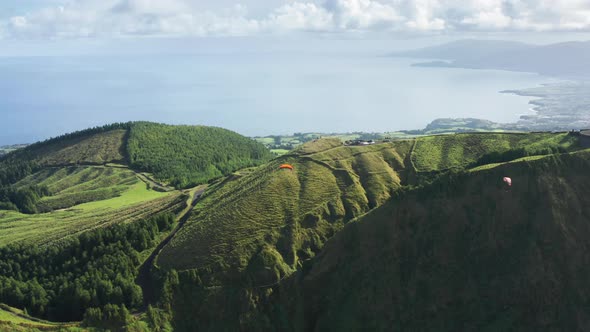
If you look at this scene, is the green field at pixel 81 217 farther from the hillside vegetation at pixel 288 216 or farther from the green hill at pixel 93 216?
the hillside vegetation at pixel 288 216

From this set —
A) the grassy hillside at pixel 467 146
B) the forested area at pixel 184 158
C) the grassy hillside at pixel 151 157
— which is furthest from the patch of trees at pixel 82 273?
the grassy hillside at pixel 151 157

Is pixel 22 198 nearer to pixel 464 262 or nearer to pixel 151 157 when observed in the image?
pixel 151 157

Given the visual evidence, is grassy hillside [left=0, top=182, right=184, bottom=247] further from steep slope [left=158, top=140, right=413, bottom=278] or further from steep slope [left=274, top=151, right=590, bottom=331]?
steep slope [left=274, top=151, right=590, bottom=331]

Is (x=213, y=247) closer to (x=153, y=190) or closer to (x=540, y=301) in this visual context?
(x=540, y=301)

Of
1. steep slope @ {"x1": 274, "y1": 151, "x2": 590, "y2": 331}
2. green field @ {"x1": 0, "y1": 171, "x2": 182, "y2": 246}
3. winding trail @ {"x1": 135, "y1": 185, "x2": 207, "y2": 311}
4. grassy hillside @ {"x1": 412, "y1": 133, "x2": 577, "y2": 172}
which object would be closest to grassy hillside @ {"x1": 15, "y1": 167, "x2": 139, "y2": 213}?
green field @ {"x1": 0, "y1": 171, "x2": 182, "y2": 246}

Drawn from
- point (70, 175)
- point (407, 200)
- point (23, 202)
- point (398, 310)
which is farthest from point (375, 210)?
point (70, 175)
